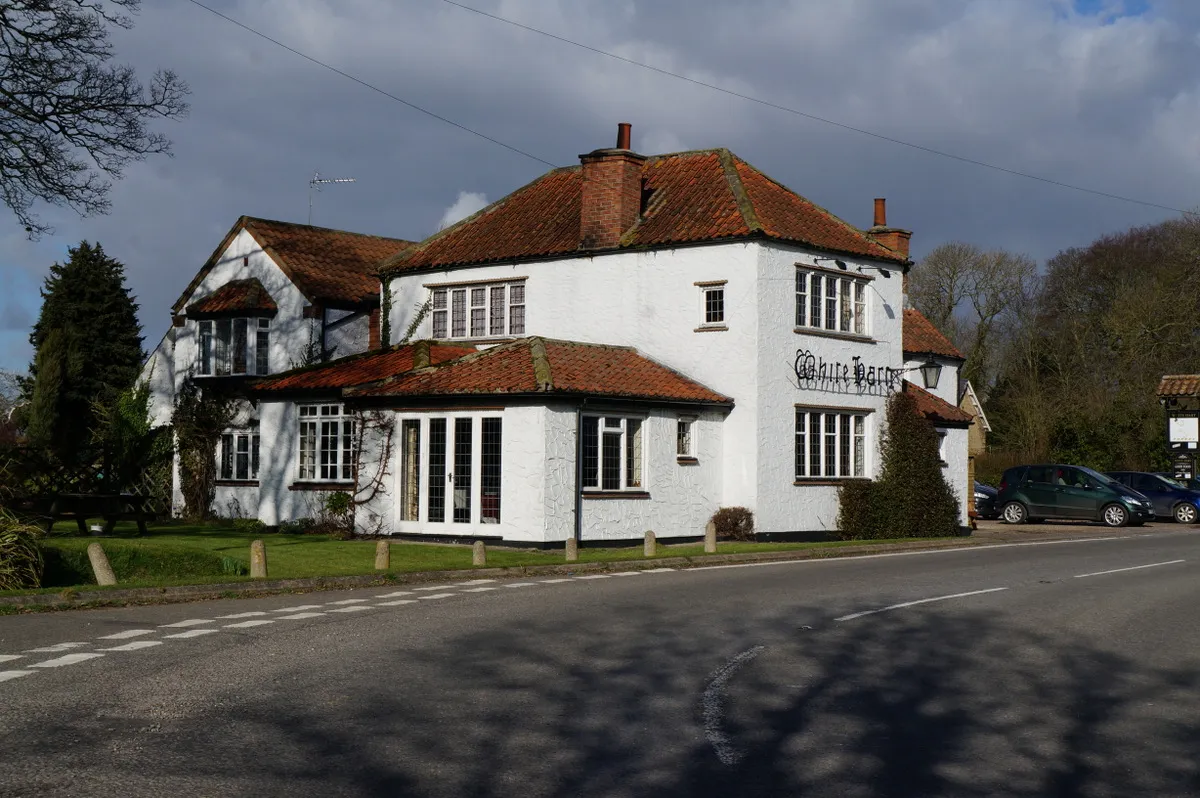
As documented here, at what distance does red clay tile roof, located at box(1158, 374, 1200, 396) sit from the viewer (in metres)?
49.8

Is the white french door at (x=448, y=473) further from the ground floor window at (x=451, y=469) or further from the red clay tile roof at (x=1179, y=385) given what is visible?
the red clay tile roof at (x=1179, y=385)

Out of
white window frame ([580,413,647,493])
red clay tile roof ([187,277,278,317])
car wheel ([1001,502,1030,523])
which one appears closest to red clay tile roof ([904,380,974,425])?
car wheel ([1001,502,1030,523])

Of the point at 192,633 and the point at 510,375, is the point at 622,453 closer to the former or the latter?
the point at 510,375

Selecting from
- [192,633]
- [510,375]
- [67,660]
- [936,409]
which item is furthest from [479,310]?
[67,660]

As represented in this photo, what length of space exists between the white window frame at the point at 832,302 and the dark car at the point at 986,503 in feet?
39.7

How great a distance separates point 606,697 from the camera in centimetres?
953

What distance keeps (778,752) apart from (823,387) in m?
24.9

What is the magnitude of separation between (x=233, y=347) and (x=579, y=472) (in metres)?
16.7

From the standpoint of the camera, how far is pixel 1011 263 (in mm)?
68375

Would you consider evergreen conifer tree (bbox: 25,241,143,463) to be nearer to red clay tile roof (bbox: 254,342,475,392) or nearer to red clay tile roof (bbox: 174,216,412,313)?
red clay tile roof (bbox: 174,216,412,313)

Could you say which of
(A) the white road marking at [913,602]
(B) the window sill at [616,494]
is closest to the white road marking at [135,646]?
(A) the white road marking at [913,602]

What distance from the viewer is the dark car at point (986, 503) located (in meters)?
43.8

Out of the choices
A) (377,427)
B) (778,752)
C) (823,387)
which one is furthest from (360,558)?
(778,752)

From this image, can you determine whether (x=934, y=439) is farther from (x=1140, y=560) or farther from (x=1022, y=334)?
(x=1022, y=334)
